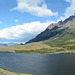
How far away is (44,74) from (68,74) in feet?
60.0

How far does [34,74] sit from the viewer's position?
9719 cm

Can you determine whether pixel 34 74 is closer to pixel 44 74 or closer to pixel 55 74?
pixel 44 74

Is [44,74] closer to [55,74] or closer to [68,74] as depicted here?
[55,74]

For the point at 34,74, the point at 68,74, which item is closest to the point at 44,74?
the point at 34,74

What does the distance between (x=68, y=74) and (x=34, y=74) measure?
25.9 meters

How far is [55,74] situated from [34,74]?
16053 mm

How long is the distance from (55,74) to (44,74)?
8.45 metres

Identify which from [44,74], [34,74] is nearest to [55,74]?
[44,74]

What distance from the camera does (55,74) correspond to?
9800 centimetres

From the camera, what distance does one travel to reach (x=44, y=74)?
9750cm

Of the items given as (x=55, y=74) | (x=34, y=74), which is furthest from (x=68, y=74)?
(x=34, y=74)

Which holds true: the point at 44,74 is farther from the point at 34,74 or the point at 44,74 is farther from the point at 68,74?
the point at 68,74
